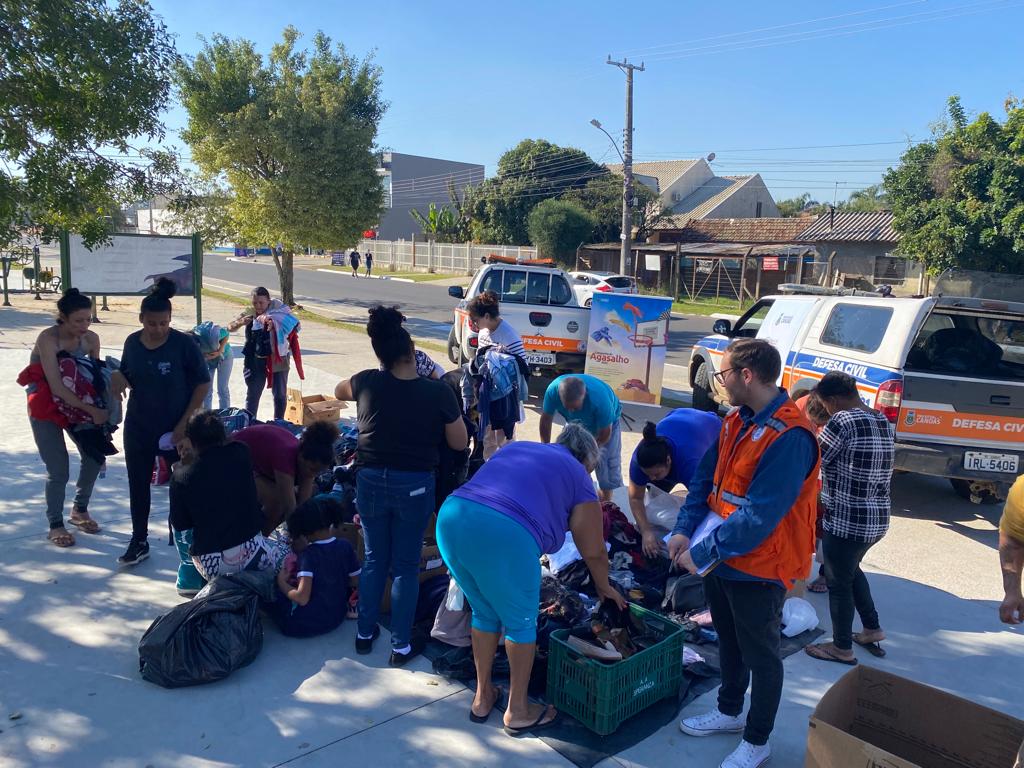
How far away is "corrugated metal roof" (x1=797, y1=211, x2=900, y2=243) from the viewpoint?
99.2ft

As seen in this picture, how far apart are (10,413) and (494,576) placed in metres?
8.28

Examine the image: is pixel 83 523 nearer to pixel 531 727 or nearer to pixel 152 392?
pixel 152 392

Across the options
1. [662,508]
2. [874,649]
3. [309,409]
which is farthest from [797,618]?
[309,409]

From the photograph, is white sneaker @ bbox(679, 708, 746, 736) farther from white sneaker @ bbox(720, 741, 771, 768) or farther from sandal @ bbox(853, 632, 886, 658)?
sandal @ bbox(853, 632, 886, 658)

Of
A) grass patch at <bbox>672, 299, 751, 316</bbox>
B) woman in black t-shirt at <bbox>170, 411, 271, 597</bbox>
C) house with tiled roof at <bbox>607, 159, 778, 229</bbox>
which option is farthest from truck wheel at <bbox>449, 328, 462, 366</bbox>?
house with tiled roof at <bbox>607, 159, 778, 229</bbox>

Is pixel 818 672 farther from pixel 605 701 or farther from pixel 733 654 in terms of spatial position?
pixel 605 701

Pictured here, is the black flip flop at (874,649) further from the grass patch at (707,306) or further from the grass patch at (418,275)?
the grass patch at (418,275)

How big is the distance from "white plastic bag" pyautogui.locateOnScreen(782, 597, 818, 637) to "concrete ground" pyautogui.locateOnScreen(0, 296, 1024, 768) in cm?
22

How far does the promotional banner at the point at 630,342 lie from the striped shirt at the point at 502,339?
3620 millimetres

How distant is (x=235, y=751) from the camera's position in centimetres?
328

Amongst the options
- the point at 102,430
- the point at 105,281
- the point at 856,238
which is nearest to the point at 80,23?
the point at 102,430

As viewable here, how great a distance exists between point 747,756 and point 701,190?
188ft

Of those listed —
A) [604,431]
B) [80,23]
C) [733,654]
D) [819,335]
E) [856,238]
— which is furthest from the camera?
[856,238]

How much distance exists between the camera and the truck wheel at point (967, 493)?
22.4ft
